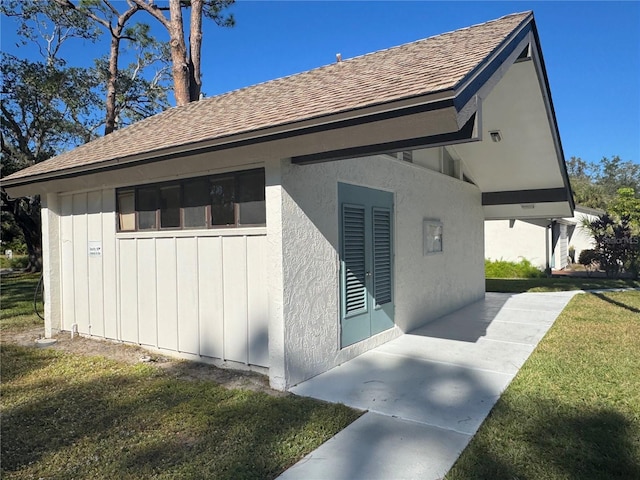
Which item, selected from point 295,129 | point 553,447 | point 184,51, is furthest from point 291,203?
point 184,51

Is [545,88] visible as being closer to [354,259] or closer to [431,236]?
[431,236]

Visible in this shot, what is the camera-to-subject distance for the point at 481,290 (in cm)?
1211

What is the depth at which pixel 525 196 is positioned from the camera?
Answer: 1067 cm

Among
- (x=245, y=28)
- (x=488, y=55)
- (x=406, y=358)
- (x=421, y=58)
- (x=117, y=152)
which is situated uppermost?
(x=245, y=28)

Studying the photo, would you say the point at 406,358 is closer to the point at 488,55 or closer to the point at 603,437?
the point at 603,437

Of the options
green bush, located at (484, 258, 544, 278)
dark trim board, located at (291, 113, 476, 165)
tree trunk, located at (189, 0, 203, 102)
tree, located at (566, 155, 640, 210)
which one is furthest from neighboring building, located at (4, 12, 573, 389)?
tree, located at (566, 155, 640, 210)

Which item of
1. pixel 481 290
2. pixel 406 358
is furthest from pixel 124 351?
pixel 481 290

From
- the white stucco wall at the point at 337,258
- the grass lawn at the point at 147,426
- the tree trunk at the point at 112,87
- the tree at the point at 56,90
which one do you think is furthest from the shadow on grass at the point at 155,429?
the tree at the point at 56,90

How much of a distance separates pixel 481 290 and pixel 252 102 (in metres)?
8.53

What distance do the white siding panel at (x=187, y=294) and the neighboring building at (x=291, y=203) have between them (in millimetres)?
24

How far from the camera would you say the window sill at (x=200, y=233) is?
17.7 ft

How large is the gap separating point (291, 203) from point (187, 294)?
7.32 ft

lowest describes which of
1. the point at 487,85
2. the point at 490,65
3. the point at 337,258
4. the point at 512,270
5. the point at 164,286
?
the point at 512,270

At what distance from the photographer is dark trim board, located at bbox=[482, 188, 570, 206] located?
999cm
